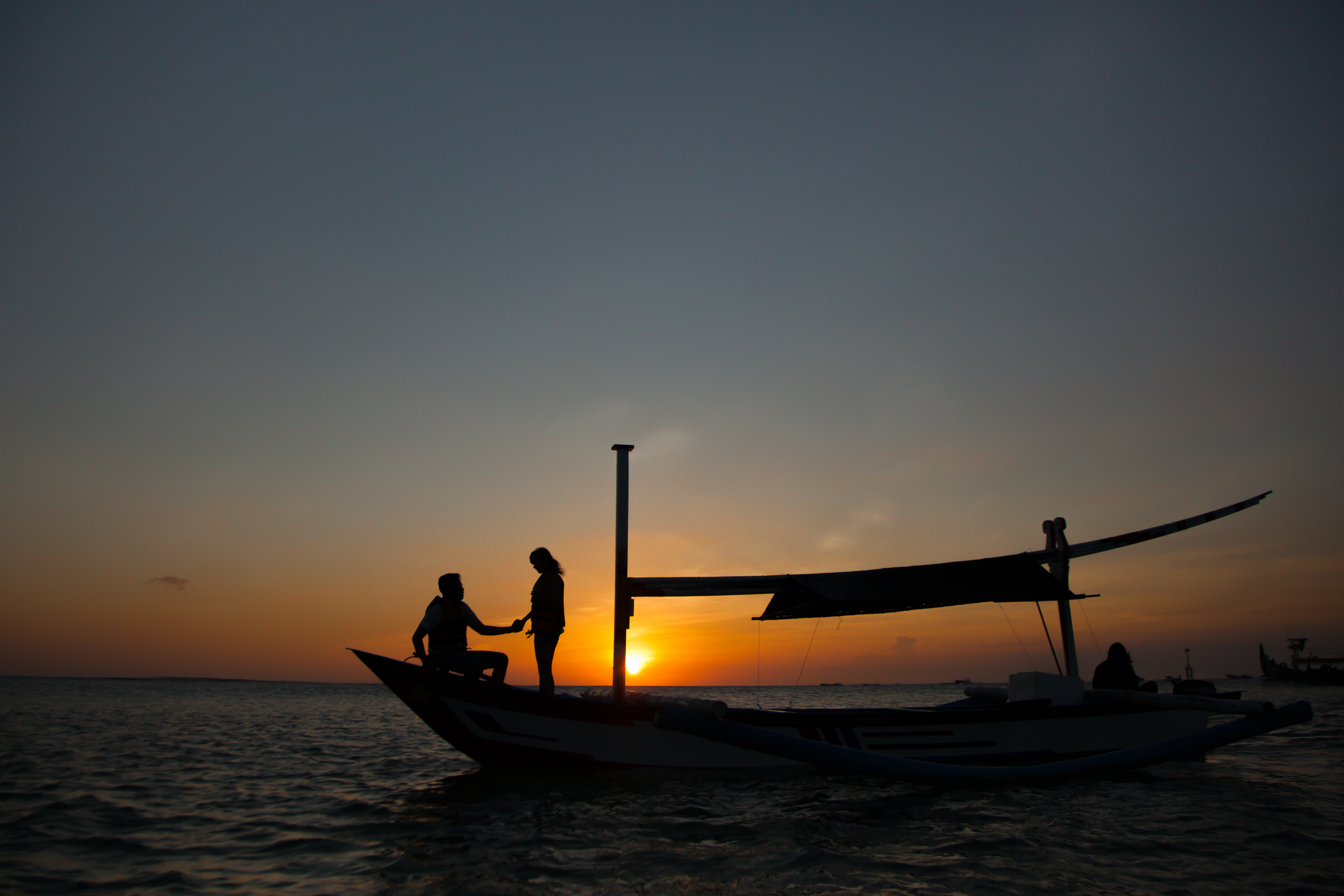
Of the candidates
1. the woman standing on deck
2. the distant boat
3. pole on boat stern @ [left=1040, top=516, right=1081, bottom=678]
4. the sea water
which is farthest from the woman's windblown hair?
the distant boat

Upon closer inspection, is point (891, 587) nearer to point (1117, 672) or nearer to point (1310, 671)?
point (1117, 672)

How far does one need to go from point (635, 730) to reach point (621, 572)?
→ 244cm

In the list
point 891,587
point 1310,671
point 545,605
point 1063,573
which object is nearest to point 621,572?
point 545,605

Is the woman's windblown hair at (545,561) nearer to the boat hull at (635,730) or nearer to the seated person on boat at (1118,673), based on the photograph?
the boat hull at (635,730)

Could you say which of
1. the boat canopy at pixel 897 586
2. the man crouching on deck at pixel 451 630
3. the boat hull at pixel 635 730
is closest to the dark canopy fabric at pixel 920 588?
the boat canopy at pixel 897 586

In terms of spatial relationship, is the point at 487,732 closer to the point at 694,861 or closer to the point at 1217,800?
the point at 694,861

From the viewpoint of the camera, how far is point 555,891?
5781mm

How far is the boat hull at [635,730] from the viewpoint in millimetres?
9625

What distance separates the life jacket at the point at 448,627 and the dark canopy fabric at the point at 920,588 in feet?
16.4

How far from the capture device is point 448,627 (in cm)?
988

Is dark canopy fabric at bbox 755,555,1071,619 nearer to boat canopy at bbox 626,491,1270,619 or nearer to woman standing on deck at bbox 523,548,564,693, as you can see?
boat canopy at bbox 626,491,1270,619

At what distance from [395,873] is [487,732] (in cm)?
361

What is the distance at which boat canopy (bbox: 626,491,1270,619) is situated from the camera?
36.3 feet

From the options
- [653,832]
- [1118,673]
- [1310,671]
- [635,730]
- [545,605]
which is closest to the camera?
[653,832]
